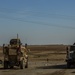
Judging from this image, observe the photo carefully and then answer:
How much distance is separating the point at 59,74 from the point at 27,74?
99.7 inches

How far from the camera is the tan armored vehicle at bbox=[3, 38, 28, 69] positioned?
3981 centimetres

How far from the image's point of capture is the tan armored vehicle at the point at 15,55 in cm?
3981

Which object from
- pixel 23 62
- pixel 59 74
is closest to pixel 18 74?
pixel 59 74

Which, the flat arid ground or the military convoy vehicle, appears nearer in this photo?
the flat arid ground

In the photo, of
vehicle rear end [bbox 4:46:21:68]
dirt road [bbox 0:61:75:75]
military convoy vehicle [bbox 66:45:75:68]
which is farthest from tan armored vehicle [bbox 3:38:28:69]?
military convoy vehicle [bbox 66:45:75:68]

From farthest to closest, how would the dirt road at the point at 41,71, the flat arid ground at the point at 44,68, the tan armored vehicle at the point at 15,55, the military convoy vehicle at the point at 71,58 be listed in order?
the military convoy vehicle at the point at 71,58
the tan armored vehicle at the point at 15,55
the flat arid ground at the point at 44,68
the dirt road at the point at 41,71

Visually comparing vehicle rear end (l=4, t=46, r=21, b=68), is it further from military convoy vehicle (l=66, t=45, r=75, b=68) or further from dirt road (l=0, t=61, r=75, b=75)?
military convoy vehicle (l=66, t=45, r=75, b=68)

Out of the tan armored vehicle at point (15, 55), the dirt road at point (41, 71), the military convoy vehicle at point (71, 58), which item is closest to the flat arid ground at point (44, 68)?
the dirt road at point (41, 71)

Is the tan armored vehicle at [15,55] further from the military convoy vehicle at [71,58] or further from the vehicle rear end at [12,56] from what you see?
the military convoy vehicle at [71,58]

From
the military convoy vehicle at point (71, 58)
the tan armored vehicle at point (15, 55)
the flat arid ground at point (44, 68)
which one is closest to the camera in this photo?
the flat arid ground at point (44, 68)

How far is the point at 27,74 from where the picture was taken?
104 ft

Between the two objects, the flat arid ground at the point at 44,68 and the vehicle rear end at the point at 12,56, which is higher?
the vehicle rear end at the point at 12,56

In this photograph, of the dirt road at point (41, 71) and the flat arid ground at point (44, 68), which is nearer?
the dirt road at point (41, 71)

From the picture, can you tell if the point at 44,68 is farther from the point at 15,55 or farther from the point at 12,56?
the point at 12,56
